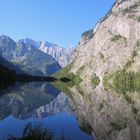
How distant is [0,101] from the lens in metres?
140

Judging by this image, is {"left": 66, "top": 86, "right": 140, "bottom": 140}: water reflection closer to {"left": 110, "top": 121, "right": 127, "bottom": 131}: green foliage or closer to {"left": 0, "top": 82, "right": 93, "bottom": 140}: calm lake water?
{"left": 110, "top": 121, "right": 127, "bottom": 131}: green foliage

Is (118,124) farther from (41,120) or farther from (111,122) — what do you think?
(41,120)

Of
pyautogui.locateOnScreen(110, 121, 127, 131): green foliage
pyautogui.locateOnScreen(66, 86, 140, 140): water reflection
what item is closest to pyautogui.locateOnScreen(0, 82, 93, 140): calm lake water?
pyautogui.locateOnScreen(66, 86, 140, 140): water reflection

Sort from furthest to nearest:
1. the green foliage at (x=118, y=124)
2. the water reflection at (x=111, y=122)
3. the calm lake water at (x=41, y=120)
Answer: the green foliage at (x=118, y=124) → the water reflection at (x=111, y=122) → the calm lake water at (x=41, y=120)

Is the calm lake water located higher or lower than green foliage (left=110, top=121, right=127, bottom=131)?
higher

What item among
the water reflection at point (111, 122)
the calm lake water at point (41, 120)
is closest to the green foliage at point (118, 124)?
the water reflection at point (111, 122)

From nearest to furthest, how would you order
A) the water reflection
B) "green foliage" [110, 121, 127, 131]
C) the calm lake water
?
1. the calm lake water
2. the water reflection
3. "green foliage" [110, 121, 127, 131]

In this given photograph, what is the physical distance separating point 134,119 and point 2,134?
39567mm

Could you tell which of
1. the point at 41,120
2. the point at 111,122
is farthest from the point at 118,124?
the point at 41,120

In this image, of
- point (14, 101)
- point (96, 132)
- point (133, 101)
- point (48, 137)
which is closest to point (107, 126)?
point (96, 132)

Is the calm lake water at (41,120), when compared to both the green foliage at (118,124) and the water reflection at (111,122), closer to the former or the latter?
the water reflection at (111,122)

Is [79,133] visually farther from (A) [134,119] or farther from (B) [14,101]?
(B) [14,101]

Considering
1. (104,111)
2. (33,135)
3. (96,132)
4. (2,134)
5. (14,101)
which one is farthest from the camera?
(14,101)

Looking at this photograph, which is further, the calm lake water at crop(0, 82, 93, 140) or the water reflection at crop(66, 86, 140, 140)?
the water reflection at crop(66, 86, 140, 140)
